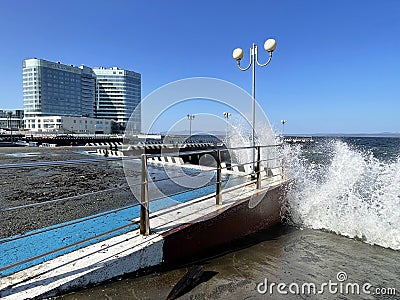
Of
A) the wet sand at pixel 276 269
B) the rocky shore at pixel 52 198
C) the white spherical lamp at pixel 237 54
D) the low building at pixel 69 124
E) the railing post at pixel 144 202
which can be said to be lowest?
the wet sand at pixel 276 269

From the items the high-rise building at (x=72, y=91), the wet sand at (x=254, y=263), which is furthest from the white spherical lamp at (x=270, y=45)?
the high-rise building at (x=72, y=91)

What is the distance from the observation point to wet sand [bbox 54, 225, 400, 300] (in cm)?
246

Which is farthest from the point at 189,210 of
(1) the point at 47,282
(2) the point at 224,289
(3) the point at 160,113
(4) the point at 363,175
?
(4) the point at 363,175

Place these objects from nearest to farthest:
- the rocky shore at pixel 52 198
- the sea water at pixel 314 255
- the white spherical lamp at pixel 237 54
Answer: the sea water at pixel 314 255 → the rocky shore at pixel 52 198 → the white spherical lamp at pixel 237 54

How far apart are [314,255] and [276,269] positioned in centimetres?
88

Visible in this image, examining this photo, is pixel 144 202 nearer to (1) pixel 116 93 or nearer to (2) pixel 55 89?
(1) pixel 116 93

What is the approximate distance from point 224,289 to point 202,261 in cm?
59

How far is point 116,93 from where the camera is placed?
8631cm

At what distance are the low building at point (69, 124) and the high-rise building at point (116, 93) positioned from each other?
28.6 ft

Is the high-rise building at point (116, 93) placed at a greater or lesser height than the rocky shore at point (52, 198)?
greater

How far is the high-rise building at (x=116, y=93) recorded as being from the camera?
7331cm

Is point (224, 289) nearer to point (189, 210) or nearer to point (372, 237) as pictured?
point (189, 210)

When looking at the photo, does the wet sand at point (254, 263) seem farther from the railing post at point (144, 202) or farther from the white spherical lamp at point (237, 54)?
the white spherical lamp at point (237, 54)

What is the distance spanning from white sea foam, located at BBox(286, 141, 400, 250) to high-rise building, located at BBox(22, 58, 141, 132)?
7617 cm
